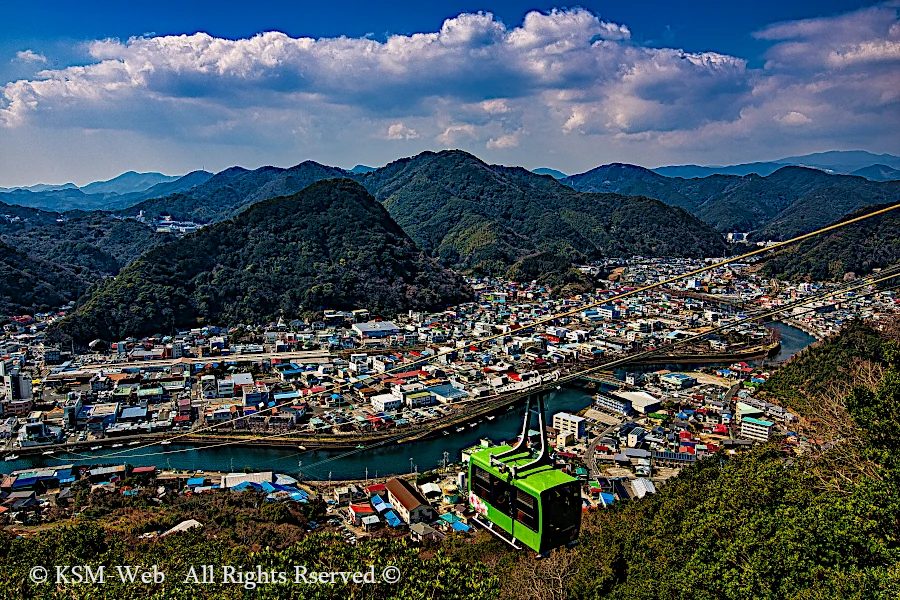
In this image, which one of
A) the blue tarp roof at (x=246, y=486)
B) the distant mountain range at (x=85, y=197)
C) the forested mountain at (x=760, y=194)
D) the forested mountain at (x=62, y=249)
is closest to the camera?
the blue tarp roof at (x=246, y=486)

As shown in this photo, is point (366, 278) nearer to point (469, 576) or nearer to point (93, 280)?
point (93, 280)

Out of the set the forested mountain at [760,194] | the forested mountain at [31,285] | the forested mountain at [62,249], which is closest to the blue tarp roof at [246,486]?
the forested mountain at [31,285]

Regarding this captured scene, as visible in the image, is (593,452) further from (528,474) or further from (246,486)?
(528,474)

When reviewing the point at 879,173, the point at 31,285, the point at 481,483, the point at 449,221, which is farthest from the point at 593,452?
the point at 879,173

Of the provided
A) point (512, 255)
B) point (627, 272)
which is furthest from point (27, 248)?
point (627, 272)

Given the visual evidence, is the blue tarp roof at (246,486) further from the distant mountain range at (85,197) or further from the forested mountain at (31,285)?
the distant mountain range at (85,197)

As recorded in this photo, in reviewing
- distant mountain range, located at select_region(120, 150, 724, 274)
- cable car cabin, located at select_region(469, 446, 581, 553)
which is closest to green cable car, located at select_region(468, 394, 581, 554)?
cable car cabin, located at select_region(469, 446, 581, 553)
